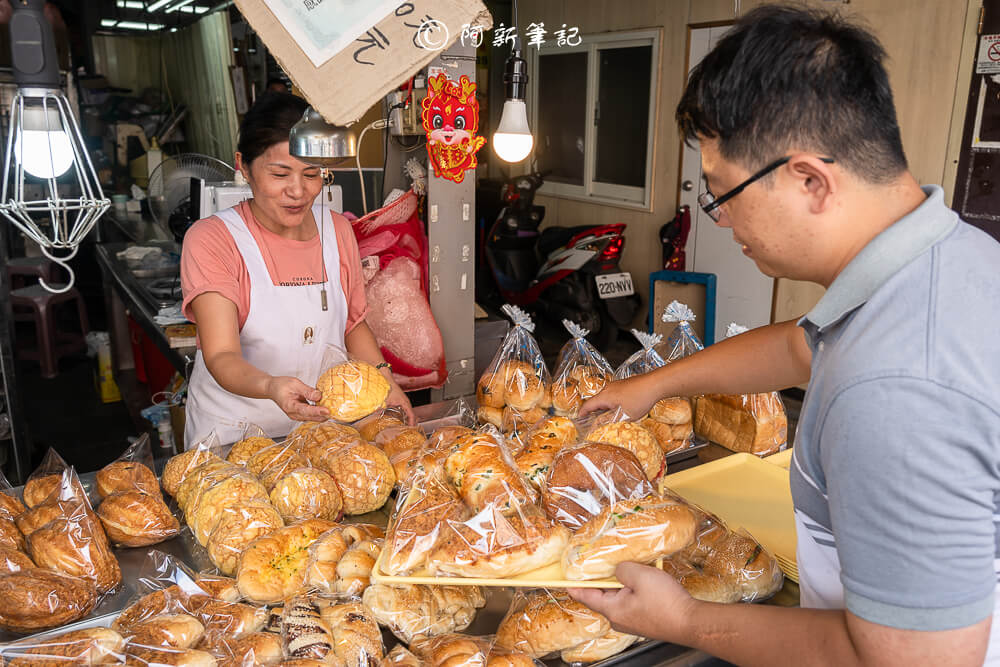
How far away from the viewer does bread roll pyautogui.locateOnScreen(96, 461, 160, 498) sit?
5.19 feet

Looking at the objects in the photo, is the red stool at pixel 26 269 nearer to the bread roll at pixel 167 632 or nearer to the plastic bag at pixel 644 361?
the plastic bag at pixel 644 361

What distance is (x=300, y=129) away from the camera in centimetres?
141

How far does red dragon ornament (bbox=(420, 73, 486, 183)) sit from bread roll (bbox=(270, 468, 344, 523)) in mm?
2085

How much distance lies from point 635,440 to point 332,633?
77 centimetres

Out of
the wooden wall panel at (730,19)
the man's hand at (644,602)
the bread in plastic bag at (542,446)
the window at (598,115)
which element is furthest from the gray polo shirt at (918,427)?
the window at (598,115)

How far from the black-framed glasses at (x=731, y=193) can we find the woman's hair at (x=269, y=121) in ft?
4.63

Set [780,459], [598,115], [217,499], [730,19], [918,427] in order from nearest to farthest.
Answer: [918,427] < [217,499] < [780,459] < [730,19] < [598,115]

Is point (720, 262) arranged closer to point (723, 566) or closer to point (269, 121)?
point (269, 121)

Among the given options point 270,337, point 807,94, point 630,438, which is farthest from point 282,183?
point 807,94

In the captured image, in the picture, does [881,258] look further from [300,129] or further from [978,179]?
[978,179]

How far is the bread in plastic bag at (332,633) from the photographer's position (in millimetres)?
1136

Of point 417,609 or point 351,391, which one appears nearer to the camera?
point 417,609

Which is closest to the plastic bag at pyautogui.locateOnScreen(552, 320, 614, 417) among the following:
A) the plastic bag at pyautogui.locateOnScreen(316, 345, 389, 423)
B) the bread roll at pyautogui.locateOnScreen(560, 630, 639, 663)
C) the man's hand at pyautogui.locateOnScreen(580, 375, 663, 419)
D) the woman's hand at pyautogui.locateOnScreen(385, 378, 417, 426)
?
the man's hand at pyautogui.locateOnScreen(580, 375, 663, 419)

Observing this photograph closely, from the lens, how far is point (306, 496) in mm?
1489
